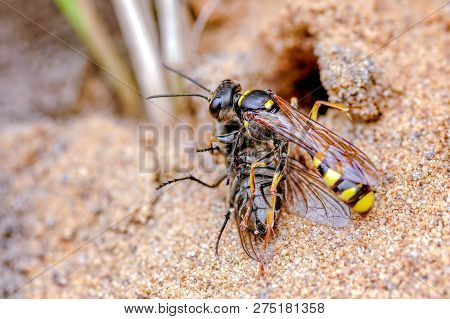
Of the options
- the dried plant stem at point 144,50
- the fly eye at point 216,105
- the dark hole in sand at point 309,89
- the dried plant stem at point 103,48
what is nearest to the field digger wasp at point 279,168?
the fly eye at point 216,105

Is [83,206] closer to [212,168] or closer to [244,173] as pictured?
[212,168]

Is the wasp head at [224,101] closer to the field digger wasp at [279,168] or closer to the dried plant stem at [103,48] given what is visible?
the field digger wasp at [279,168]

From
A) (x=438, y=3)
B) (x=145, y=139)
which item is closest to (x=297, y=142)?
(x=145, y=139)

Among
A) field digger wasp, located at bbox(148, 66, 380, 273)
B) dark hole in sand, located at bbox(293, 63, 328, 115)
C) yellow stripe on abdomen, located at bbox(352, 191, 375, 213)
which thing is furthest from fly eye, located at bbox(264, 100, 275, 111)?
yellow stripe on abdomen, located at bbox(352, 191, 375, 213)

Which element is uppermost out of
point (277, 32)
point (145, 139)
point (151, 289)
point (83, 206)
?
point (277, 32)

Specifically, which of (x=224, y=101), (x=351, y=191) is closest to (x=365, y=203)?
(x=351, y=191)

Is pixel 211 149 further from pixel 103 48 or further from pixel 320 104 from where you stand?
pixel 103 48

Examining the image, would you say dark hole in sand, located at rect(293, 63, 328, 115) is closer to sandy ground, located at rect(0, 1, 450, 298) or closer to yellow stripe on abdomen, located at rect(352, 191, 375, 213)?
sandy ground, located at rect(0, 1, 450, 298)
